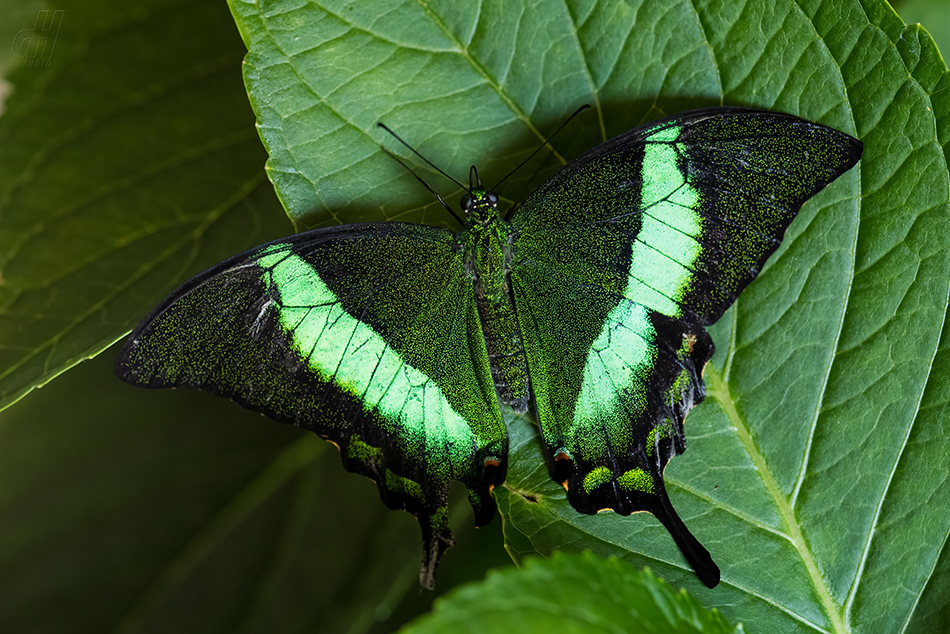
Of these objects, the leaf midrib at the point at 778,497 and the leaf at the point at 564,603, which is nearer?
the leaf at the point at 564,603

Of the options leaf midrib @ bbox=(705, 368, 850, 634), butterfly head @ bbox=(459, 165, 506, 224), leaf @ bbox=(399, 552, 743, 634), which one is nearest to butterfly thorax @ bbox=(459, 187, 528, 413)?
butterfly head @ bbox=(459, 165, 506, 224)

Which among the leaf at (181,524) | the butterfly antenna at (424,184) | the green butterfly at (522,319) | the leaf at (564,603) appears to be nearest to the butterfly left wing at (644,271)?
the green butterfly at (522,319)

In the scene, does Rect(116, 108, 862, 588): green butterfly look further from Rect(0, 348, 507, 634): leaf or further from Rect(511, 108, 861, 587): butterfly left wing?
Rect(0, 348, 507, 634): leaf

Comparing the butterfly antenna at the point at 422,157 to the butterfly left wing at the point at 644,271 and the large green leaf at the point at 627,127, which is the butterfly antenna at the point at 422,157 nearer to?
the large green leaf at the point at 627,127

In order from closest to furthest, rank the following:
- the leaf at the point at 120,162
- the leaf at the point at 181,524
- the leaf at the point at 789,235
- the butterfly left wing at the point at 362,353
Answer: the leaf at the point at 789,235, the butterfly left wing at the point at 362,353, the leaf at the point at 120,162, the leaf at the point at 181,524

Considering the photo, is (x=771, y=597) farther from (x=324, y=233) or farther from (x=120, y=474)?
(x=120, y=474)

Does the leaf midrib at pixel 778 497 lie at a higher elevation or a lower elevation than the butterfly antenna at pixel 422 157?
lower
